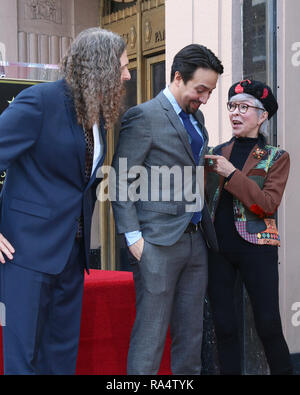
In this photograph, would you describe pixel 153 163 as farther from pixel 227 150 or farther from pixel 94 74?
pixel 227 150

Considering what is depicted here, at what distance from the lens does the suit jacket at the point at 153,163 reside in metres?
2.55

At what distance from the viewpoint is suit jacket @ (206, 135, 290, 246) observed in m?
2.89

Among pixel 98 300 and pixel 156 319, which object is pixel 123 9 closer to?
pixel 98 300

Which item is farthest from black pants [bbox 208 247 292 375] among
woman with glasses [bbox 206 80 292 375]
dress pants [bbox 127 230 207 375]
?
dress pants [bbox 127 230 207 375]

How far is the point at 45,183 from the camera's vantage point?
7.37ft

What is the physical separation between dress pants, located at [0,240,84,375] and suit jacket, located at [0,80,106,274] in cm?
6

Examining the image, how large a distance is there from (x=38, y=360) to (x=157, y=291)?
545 millimetres

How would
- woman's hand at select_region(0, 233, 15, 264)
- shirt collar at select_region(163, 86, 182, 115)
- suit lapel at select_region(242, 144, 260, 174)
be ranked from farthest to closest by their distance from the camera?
suit lapel at select_region(242, 144, 260, 174) → shirt collar at select_region(163, 86, 182, 115) → woman's hand at select_region(0, 233, 15, 264)

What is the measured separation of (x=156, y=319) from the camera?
8.55ft

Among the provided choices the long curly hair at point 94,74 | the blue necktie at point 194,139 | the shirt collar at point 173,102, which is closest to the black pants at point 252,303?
the blue necktie at point 194,139

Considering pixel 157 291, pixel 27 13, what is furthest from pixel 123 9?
pixel 157 291

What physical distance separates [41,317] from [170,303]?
0.61 meters

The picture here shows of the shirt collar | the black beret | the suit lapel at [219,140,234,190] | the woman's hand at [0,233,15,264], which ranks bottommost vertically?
the woman's hand at [0,233,15,264]
